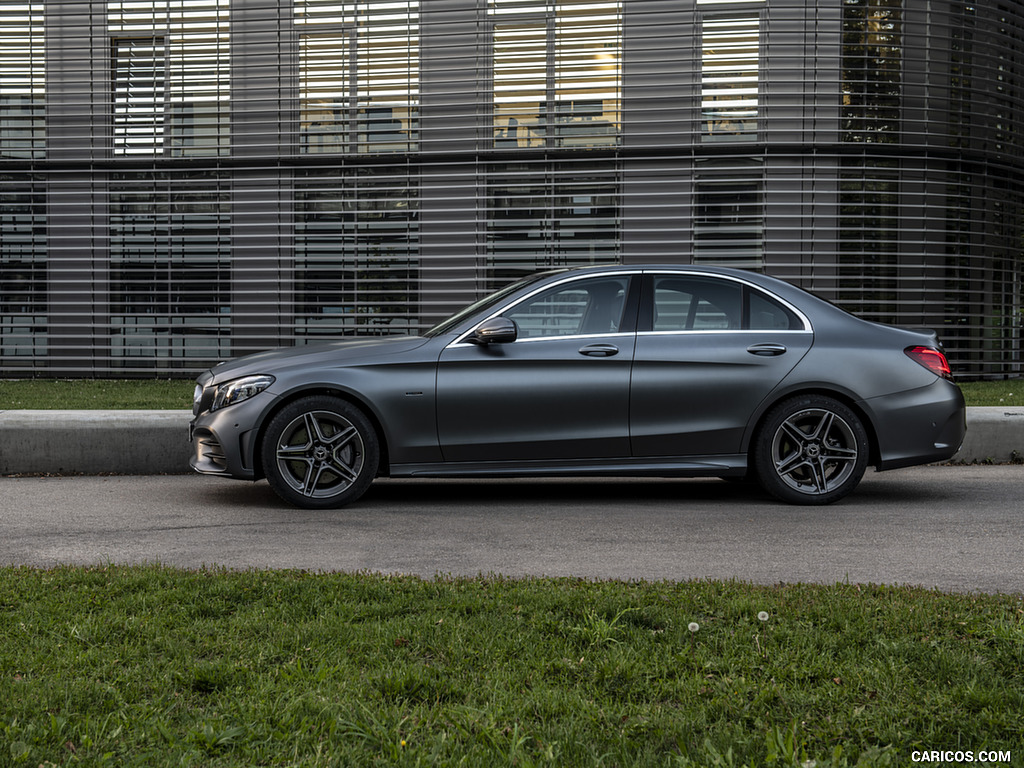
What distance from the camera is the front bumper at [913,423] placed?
6809mm

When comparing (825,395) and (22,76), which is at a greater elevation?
(22,76)

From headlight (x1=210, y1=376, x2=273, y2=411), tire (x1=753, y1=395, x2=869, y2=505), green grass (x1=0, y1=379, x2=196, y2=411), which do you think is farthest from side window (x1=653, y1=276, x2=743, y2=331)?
green grass (x1=0, y1=379, x2=196, y2=411)

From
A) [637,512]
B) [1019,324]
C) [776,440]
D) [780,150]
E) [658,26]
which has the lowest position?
[637,512]

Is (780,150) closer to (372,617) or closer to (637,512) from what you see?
(637,512)

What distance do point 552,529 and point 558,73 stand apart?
9.74 meters

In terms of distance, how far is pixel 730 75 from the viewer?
13.9 metres

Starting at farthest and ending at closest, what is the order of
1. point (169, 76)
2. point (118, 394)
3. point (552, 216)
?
1. point (169, 76)
2. point (552, 216)
3. point (118, 394)

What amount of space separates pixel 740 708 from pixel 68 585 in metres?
2.76

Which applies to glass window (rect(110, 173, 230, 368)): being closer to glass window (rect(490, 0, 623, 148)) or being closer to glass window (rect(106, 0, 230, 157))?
glass window (rect(106, 0, 230, 157))

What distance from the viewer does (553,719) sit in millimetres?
2750

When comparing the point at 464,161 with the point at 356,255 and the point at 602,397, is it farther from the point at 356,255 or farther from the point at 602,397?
the point at 602,397

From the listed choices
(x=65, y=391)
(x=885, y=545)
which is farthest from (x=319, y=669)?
(x=65, y=391)
